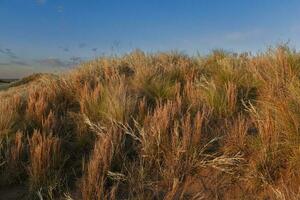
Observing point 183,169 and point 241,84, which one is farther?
point 241,84

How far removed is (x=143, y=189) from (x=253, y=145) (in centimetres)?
112

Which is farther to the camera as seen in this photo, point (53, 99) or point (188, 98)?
point (53, 99)

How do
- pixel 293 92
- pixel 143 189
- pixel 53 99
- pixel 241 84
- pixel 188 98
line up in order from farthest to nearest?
pixel 53 99
pixel 241 84
pixel 188 98
pixel 293 92
pixel 143 189

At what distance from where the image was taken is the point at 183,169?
12.3ft

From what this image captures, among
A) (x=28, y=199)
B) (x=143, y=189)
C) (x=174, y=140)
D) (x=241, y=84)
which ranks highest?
(x=241, y=84)

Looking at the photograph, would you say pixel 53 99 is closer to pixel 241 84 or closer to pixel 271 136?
pixel 241 84

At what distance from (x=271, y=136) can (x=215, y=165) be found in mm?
580

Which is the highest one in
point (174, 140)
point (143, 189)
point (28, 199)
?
point (174, 140)

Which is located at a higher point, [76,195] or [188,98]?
[188,98]

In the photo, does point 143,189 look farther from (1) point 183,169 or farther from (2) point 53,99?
(2) point 53,99

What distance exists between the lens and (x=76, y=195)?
3871 millimetres

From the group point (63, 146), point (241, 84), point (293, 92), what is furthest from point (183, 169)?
point (241, 84)

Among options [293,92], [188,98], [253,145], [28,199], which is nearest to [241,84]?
[188,98]

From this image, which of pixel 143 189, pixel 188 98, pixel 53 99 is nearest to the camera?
pixel 143 189
